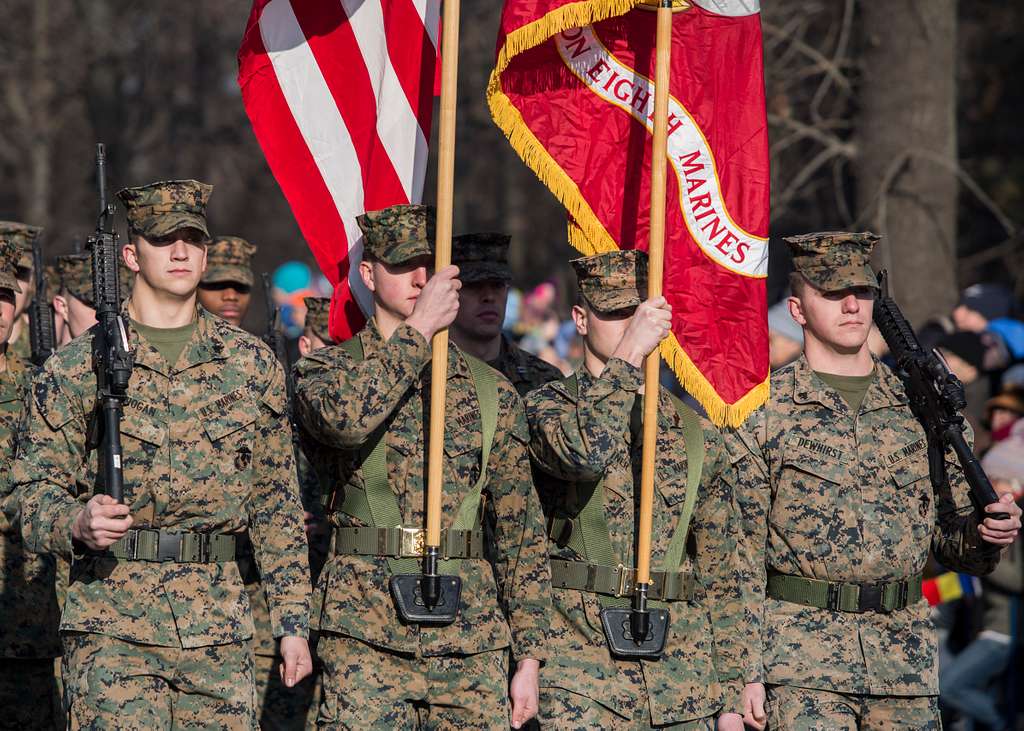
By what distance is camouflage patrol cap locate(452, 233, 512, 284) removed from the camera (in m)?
7.79

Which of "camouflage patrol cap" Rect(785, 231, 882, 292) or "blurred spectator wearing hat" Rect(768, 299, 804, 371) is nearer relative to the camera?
"camouflage patrol cap" Rect(785, 231, 882, 292)

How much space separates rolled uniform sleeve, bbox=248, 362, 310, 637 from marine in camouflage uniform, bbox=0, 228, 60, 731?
147cm

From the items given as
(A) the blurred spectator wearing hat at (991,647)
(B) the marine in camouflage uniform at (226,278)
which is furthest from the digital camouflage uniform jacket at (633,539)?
(A) the blurred spectator wearing hat at (991,647)

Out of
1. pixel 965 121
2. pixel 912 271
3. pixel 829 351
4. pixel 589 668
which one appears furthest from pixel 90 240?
pixel 965 121

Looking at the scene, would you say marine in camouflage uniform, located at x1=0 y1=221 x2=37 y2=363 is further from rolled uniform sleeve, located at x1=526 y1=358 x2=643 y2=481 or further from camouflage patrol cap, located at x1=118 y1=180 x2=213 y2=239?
rolled uniform sleeve, located at x1=526 y1=358 x2=643 y2=481

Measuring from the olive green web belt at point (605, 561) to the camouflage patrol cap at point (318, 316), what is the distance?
7.95 feet

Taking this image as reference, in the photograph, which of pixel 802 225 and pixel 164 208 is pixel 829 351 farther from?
pixel 802 225

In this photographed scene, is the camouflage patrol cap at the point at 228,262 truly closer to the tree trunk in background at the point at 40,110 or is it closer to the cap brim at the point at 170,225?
the cap brim at the point at 170,225

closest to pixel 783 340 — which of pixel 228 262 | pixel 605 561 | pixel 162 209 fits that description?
pixel 228 262

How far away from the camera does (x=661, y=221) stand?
660 centimetres

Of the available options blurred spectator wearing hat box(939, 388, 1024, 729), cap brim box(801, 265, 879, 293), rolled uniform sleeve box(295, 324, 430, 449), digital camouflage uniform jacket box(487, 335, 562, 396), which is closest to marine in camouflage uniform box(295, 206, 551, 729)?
rolled uniform sleeve box(295, 324, 430, 449)

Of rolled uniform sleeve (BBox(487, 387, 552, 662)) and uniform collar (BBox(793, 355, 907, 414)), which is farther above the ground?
uniform collar (BBox(793, 355, 907, 414))

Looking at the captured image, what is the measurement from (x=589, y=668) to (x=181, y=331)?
6.33 feet

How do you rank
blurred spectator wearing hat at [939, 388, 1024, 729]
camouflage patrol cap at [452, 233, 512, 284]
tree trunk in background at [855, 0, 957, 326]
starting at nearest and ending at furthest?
camouflage patrol cap at [452, 233, 512, 284], blurred spectator wearing hat at [939, 388, 1024, 729], tree trunk in background at [855, 0, 957, 326]
